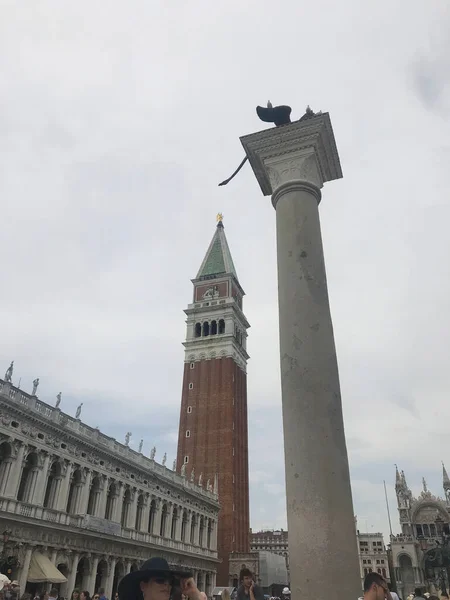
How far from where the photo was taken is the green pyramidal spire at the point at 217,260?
71.6 metres

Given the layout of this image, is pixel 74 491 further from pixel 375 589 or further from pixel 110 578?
pixel 375 589

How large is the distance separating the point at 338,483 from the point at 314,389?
122 centimetres

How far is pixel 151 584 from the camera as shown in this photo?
3084 mm

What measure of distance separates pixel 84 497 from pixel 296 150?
92.5 ft

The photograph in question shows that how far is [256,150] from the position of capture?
9188 millimetres

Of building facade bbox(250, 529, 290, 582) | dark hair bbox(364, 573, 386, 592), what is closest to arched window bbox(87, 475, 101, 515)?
dark hair bbox(364, 573, 386, 592)

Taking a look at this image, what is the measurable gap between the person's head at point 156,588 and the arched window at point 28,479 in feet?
87.0

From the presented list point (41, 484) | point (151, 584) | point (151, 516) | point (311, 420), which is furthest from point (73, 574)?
point (151, 584)

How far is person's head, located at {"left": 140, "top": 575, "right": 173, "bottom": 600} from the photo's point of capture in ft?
10.1

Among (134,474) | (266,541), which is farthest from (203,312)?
(266,541)

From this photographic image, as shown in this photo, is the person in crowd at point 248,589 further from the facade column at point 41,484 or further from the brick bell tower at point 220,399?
the brick bell tower at point 220,399

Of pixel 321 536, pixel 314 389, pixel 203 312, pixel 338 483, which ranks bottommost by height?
pixel 321 536

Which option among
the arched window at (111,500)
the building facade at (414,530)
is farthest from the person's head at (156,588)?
the building facade at (414,530)

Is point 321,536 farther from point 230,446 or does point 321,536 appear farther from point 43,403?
Result: point 230,446
